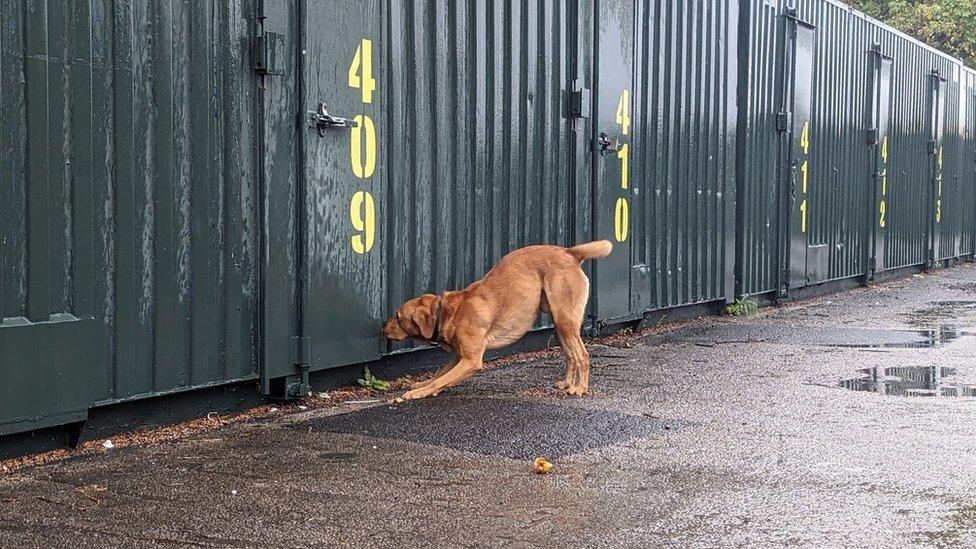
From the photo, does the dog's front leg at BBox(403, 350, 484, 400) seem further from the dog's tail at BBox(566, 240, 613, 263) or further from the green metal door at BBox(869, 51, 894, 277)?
the green metal door at BBox(869, 51, 894, 277)

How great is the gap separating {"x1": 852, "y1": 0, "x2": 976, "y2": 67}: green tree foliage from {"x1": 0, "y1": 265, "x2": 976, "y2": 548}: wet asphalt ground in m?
29.6

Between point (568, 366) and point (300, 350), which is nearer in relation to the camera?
point (300, 350)

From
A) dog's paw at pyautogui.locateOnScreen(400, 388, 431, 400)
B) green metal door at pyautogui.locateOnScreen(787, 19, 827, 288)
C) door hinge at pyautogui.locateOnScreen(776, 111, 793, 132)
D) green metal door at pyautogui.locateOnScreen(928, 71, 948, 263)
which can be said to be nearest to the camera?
dog's paw at pyautogui.locateOnScreen(400, 388, 431, 400)

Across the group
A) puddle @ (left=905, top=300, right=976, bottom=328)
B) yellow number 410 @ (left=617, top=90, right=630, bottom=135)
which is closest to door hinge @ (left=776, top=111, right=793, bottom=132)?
puddle @ (left=905, top=300, right=976, bottom=328)

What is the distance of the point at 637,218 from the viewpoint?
10.8 meters

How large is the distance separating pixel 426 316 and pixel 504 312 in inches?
19.2

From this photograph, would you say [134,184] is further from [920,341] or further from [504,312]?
[920,341]

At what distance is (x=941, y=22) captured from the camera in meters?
35.0

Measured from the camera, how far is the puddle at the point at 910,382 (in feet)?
24.9

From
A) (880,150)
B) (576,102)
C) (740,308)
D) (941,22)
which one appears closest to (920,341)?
(740,308)

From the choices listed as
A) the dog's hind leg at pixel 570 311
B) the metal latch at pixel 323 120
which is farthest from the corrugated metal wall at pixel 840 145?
the metal latch at pixel 323 120

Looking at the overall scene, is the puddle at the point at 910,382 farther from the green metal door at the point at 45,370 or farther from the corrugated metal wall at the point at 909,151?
the corrugated metal wall at the point at 909,151

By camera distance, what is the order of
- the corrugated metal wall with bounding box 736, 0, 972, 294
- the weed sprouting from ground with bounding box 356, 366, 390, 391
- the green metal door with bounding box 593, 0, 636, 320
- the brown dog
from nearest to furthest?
the brown dog → the weed sprouting from ground with bounding box 356, 366, 390, 391 → the green metal door with bounding box 593, 0, 636, 320 → the corrugated metal wall with bounding box 736, 0, 972, 294

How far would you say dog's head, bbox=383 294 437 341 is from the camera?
23.1 ft
